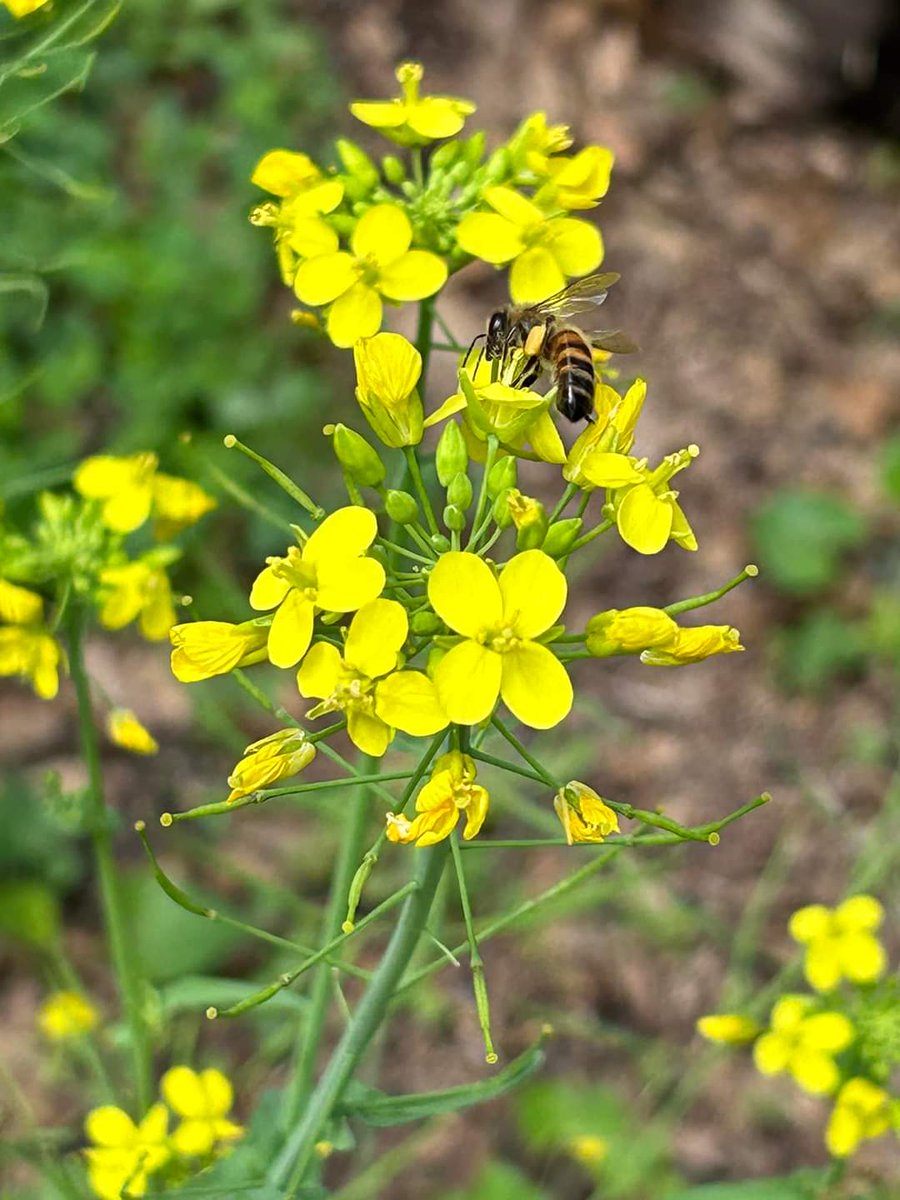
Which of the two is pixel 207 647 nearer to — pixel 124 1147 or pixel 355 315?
pixel 355 315

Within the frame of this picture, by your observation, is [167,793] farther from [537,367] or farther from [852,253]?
[852,253]

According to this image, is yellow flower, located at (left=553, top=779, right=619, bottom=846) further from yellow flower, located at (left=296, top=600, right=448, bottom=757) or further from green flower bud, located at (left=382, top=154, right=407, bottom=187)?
green flower bud, located at (left=382, top=154, right=407, bottom=187)

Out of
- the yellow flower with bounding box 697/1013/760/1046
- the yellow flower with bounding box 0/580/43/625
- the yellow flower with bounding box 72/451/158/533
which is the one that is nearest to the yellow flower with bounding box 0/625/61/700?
the yellow flower with bounding box 0/580/43/625

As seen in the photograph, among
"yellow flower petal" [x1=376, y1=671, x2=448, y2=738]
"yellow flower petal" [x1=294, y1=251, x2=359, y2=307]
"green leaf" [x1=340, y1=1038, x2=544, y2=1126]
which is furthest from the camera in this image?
"yellow flower petal" [x1=294, y1=251, x2=359, y2=307]

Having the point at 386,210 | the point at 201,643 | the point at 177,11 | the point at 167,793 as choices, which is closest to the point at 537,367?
the point at 386,210

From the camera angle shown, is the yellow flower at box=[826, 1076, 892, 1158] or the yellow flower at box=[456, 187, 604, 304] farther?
the yellow flower at box=[826, 1076, 892, 1158]

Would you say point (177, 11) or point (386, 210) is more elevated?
point (386, 210)

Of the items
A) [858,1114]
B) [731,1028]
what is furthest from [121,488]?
[858,1114]
